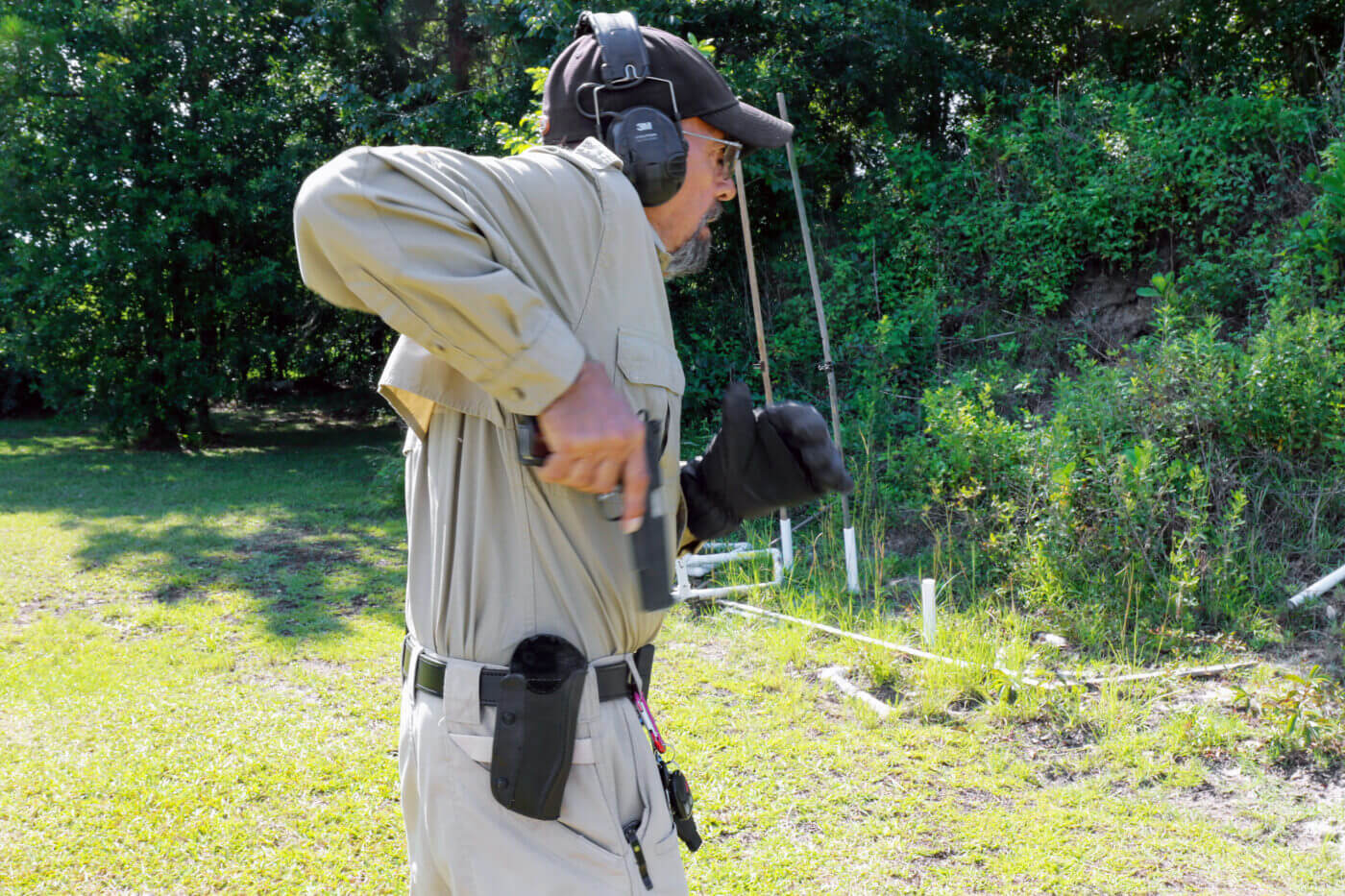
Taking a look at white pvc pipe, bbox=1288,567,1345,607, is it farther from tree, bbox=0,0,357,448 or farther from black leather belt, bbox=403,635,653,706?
tree, bbox=0,0,357,448

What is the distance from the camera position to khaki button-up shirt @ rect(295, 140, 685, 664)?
1.26 metres

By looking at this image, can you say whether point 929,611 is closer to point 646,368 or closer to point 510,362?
point 646,368

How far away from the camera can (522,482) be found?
1.45 m

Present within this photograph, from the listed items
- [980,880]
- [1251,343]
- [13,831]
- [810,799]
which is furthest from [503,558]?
[1251,343]

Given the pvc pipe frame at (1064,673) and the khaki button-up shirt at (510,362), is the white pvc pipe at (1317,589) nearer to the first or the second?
the pvc pipe frame at (1064,673)

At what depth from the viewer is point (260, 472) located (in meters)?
12.8

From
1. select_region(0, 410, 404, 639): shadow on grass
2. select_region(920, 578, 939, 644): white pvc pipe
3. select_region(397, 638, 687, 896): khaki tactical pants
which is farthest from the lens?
select_region(0, 410, 404, 639): shadow on grass

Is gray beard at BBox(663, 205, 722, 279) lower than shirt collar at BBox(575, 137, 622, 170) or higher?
lower

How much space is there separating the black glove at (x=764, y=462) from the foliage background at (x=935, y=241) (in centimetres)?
388

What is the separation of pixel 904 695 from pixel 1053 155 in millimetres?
5980

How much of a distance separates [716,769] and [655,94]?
3122mm

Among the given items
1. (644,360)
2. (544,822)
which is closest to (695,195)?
(644,360)

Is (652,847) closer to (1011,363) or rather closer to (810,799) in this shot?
(810,799)

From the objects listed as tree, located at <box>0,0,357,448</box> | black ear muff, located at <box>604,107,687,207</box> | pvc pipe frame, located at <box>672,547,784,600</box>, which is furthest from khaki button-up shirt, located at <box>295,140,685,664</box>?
tree, located at <box>0,0,357,448</box>
